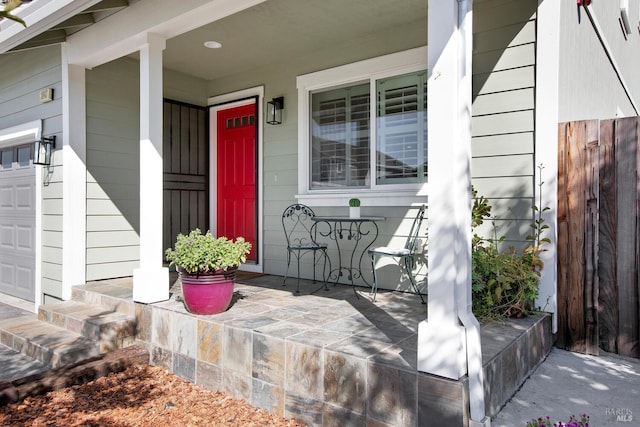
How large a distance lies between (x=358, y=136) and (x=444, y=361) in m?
2.75

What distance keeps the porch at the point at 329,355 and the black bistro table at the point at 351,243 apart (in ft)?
2.10

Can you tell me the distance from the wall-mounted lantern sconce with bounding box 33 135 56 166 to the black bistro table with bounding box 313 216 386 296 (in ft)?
9.21

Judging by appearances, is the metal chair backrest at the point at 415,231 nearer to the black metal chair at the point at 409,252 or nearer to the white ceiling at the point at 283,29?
the black metal chair at the point at 409,252

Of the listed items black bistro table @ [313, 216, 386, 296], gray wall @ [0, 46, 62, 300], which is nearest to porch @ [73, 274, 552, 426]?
black bistro table @ [313, 216, 386, 296]

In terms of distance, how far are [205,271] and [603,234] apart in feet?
8.88

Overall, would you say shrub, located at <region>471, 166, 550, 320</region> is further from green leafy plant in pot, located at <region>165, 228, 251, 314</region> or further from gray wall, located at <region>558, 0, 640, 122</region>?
green leafy plant in pot, located at <region>165, 228, 251, 314</region>

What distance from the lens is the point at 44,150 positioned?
4.36 meters

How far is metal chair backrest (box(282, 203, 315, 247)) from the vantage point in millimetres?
4418

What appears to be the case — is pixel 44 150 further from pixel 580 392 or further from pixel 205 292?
pixel 580 392

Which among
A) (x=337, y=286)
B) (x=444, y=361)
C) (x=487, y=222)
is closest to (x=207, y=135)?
(x=337, y=286)

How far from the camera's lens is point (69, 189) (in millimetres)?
4219

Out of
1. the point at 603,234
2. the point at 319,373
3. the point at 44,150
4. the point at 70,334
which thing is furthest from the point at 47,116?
the point at 603,234

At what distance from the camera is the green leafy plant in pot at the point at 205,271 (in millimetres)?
2932

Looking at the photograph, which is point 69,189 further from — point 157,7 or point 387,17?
point 387,17
